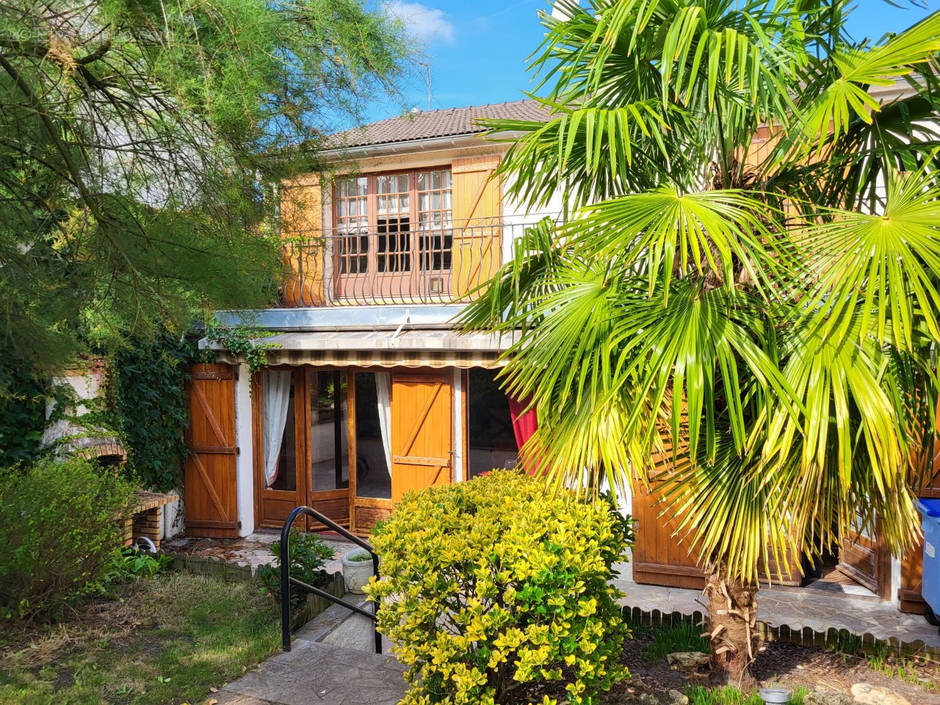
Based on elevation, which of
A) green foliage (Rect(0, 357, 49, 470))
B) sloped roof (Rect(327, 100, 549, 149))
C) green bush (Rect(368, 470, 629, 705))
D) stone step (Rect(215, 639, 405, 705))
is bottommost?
stone step (Rect(215, 639, 405, 705))

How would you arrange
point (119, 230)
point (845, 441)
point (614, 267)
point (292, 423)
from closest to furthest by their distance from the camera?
point (845, 441) < point (614, 267) < point (119, 230) < point (292, 423)

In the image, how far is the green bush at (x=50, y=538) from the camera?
231 inches

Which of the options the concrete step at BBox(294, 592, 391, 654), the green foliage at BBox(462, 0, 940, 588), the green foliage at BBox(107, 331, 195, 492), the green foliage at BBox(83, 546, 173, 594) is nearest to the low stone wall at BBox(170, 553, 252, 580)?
the green foliage at BBox(83, 546, 173, 594)

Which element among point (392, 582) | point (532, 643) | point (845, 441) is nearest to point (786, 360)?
point (845, 441)

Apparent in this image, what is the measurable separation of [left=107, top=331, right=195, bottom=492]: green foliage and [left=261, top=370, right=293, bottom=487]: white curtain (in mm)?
1223

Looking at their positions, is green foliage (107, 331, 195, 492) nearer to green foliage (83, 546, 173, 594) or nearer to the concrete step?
green foliage (83, 546, 173, 594)

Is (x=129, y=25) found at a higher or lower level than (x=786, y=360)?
higher

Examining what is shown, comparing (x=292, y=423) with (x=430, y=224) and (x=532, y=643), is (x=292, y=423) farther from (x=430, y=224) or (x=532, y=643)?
(x=532, y=643)

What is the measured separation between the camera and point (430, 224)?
10.2 m

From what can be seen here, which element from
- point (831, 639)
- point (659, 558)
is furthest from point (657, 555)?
point (831, 639)

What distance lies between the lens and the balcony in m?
10.0

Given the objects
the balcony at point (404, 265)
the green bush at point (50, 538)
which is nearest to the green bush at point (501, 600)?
the green bush at point (50, 538)

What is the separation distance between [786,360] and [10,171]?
595 centimetres

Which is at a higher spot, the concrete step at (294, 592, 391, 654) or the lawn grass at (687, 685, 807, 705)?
the lawn grass at (687, 685, 807, 705)
